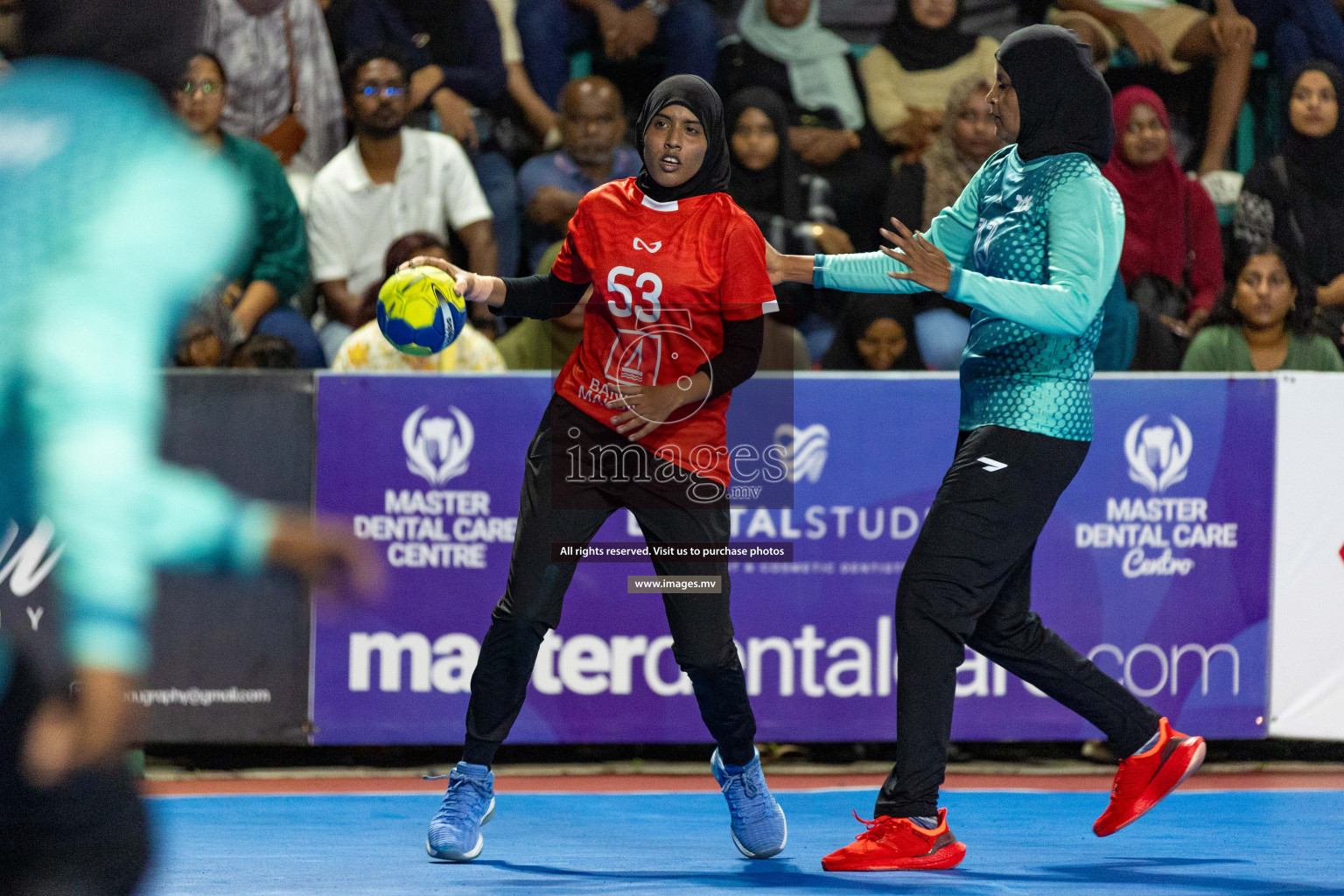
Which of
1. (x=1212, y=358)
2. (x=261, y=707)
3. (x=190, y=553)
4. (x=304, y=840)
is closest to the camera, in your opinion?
(x=190, y=553)

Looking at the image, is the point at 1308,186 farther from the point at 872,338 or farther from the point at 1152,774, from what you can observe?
the point at 1152,774

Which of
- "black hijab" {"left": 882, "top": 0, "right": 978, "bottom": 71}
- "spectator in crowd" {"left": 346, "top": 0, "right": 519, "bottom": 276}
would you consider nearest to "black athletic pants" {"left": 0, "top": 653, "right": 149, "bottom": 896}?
"spectator in crowd" {"left": 346, "top": 0, "right": 519, "bottom": 276}

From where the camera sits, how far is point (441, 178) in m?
6.95

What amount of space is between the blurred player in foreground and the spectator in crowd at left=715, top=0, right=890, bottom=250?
5.94 m

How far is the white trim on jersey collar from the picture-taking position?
3.96 metres

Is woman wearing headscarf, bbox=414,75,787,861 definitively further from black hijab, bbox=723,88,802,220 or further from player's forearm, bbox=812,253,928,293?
black hijab, bbox=723,88,802,220

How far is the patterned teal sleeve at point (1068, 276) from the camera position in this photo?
3619 mm

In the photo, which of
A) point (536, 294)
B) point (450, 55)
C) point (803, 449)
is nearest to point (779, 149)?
point (450, 55)

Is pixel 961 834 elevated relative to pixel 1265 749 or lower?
elevated

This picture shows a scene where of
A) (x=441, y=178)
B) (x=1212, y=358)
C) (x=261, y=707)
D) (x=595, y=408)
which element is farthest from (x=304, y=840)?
(x=1212, y=358)

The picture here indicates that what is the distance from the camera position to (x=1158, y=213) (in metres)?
7.22

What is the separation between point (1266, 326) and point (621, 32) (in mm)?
3547

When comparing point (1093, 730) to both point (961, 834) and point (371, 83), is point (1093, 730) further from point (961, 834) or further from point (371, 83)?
point (371, 83)

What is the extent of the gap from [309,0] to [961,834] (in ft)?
17.0
